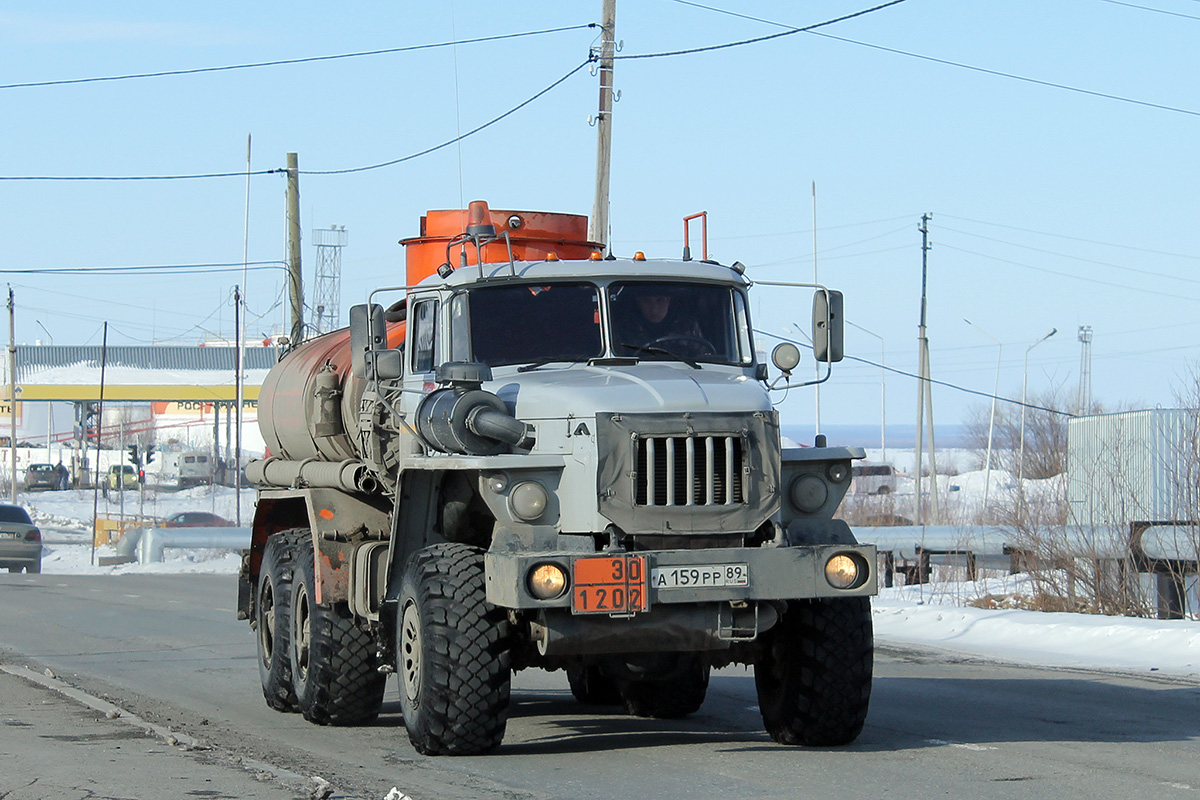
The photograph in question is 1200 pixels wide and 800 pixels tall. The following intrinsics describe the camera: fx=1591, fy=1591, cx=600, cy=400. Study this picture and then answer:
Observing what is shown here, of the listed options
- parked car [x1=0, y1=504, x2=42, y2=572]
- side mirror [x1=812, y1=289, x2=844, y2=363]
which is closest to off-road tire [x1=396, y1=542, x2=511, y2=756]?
side mirror [x1=812, y1=289, x2=844, y2=363]

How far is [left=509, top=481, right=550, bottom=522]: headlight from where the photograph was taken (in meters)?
8.58

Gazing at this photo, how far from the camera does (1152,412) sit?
25.9 m

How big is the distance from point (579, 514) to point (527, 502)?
29 cm

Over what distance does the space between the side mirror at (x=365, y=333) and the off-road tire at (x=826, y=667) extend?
3.18 meters

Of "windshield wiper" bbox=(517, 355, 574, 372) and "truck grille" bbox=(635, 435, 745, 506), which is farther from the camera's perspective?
"windshield wiper" bbox=(517, 355, 574, 372)

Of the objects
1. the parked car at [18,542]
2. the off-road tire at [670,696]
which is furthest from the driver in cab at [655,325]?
the parked car at [18,542]

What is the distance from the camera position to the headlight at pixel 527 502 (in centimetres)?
858

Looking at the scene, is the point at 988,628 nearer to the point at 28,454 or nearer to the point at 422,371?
the point at 422,371

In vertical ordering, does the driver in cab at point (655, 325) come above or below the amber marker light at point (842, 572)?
above

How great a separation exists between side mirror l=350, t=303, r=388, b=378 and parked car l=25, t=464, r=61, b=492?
7735 cm

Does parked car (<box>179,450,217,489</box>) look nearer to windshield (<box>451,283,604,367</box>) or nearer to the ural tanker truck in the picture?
the ural tanker truck

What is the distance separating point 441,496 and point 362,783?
1984 millimetres

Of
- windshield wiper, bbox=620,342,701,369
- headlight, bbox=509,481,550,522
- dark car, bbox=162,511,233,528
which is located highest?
windshield wiper, bbox=620,342,701,369

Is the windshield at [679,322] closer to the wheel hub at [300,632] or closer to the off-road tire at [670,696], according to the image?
the off-road tire at [670,696]
